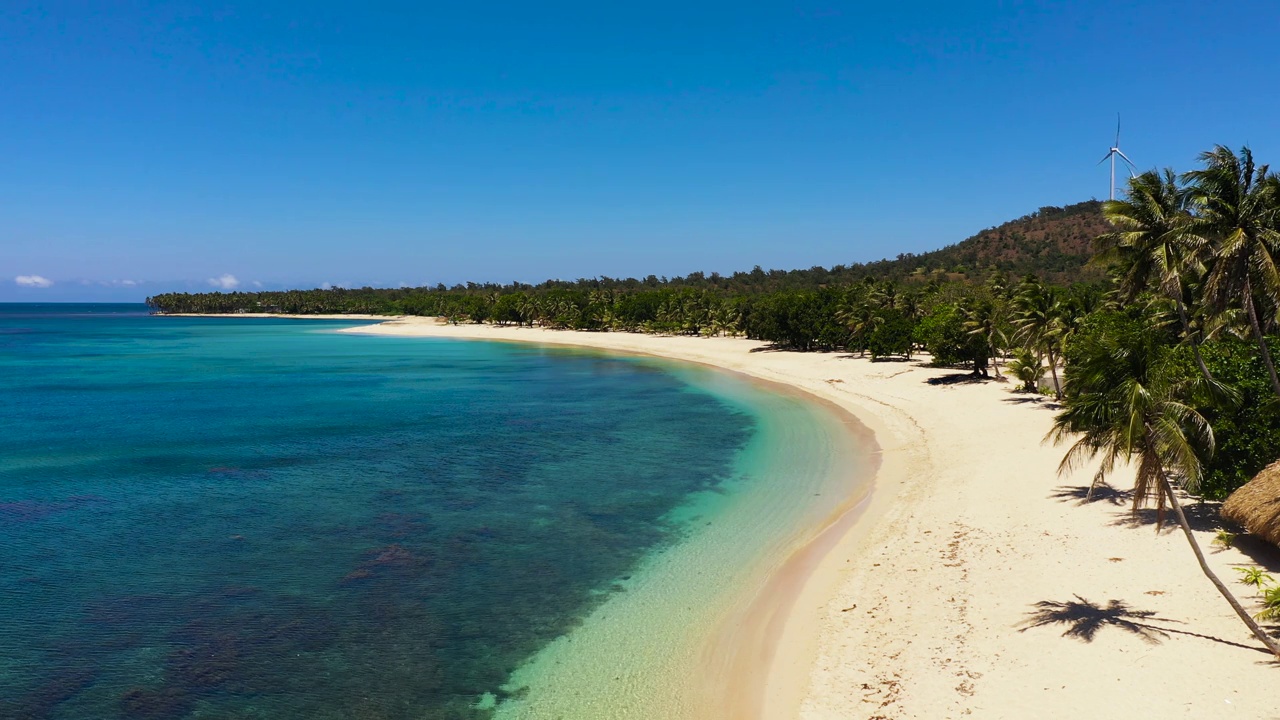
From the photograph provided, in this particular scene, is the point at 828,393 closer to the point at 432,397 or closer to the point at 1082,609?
the point at 432,397

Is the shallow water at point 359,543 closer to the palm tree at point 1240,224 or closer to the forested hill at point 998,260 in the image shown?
the palm tree at point 1240,224

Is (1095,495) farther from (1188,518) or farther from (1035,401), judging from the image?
(1035,401)

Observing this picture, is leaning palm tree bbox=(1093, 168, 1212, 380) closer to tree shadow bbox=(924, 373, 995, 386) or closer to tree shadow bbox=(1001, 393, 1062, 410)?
tree shadow bbox=(1001, 393, 1062, 410)

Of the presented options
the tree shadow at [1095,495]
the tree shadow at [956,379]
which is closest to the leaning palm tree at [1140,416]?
the tree shadow at [1095,495]

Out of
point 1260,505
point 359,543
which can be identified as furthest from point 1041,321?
point 359,543

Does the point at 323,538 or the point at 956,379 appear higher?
the point at 956,379
